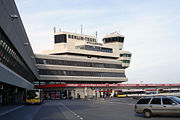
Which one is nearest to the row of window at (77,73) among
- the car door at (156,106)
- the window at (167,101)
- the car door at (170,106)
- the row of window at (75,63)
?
the row of window at (75,63)

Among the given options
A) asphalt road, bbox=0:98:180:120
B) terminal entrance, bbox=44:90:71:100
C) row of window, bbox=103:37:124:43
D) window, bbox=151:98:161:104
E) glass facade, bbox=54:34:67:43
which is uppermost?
row of window, bbox=103:37:124:43

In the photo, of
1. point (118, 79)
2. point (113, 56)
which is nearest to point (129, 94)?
point (118, 79)

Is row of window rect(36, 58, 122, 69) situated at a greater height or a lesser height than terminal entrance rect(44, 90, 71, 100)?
greater

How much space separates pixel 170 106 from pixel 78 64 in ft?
279

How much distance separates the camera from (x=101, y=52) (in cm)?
11438

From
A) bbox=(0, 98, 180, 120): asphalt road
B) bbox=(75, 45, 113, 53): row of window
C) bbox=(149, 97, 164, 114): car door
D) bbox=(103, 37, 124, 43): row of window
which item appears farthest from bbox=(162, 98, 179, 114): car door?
bbox=(103, 37, 124, 43): row of window

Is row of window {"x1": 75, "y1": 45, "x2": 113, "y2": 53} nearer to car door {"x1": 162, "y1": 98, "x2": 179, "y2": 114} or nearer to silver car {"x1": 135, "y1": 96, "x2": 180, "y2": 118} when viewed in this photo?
silver car {"x1": 135, "y1": 96, "x2": 180, "y2": 118}

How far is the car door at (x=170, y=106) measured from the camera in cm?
1895

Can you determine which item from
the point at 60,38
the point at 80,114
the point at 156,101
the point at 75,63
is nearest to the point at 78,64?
the point at 75,63

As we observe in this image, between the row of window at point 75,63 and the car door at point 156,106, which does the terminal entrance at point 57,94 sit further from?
the car door at point 156,106

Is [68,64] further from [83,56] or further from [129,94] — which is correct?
[129,94]

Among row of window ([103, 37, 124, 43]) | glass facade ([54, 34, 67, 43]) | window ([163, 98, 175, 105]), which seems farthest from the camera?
row of window ([103, 37, 124, 43])

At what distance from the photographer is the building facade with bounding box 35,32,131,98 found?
98062 mm

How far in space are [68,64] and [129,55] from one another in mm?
36402
